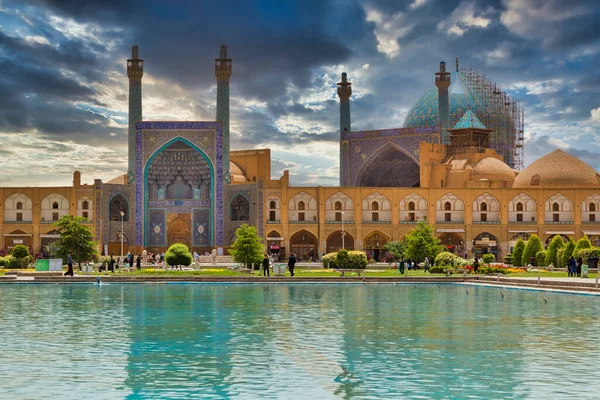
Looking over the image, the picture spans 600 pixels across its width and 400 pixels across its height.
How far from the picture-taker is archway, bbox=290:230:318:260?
1832 inches

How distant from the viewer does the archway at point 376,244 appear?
1823 inches

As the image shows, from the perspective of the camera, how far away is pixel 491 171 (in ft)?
160

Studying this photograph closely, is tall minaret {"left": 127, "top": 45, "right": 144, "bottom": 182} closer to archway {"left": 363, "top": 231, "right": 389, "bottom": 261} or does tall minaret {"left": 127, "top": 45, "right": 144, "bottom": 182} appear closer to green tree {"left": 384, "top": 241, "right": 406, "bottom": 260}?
archway {"left": 363, "top": 231, "right": 389, "bottom": 261}

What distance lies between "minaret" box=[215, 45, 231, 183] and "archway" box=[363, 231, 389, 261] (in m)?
7.91

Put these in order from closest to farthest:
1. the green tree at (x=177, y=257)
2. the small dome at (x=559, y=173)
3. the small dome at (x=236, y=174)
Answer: the green tree at (x=177, y=257) < the small dome at (x=559, y=173) < the small dome at (x=236, y=174)

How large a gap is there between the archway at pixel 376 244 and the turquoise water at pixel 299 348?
2631 cm

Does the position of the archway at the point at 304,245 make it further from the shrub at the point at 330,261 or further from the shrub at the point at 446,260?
the shrub at the point at 446,260

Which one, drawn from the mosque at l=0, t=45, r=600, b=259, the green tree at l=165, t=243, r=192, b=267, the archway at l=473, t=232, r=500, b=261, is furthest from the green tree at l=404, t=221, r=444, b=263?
the archway at l=473, t=232, r=500, b=261

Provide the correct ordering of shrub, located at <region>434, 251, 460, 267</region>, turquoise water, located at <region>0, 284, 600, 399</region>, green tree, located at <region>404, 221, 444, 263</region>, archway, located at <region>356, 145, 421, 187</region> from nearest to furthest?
turquoise water, located at <region>0, 284, 600, 399</region>, shrub, located at <region>434, 251, 460, 267</region>, green tree, located at <region>404, 221, 444, 263</region>, archway, located at <region>356, 145, 421, 187</region>

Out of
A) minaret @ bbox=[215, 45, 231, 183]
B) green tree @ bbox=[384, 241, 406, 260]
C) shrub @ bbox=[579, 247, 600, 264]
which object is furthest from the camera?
minaret @ bbox=[215, 45, 231, 183]

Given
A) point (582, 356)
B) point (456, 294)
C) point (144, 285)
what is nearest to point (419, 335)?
point (582, 356)

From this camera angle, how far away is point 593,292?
21.5 m

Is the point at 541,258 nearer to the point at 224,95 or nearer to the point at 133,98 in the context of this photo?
the point at 224,95

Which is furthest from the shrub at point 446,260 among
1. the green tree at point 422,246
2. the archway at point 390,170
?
the archway at point 390,170
